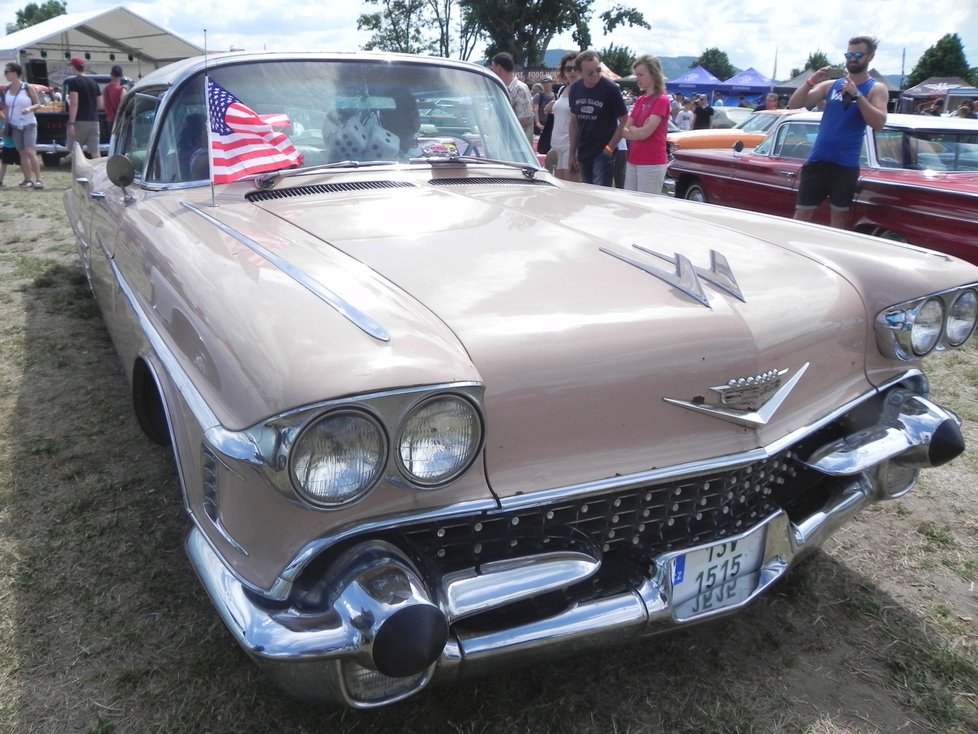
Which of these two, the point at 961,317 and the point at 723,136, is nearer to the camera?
the point at 961,317

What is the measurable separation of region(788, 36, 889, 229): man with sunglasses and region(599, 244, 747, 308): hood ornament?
12.4 feet

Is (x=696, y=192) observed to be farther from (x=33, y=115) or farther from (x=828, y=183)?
(x=33, y=115)

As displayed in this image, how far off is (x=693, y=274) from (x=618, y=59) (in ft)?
194

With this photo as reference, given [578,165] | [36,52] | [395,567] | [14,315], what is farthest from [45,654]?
[36,52]

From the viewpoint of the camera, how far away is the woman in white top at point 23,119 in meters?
9.78

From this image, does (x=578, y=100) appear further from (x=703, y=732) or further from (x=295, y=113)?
(x=703, y=732)

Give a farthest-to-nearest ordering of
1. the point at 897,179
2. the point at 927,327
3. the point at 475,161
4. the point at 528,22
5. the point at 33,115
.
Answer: the point at 528,22 → the point at 33,115 → the point at 897,179 → the point at 475,161 → the point at 927,327

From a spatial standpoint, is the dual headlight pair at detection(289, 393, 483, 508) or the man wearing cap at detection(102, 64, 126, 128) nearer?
the dual headlight pair at detection(289, 393, 483, 508)

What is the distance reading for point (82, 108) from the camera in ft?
34.4

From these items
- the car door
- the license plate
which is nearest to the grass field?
the license plate

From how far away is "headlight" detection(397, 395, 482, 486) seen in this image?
1.48 meters

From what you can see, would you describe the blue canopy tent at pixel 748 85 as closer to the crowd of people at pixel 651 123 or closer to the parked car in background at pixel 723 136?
the parked car in background at pixel 723 136

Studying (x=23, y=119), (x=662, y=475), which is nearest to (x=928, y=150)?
Answer: (x=662, y=475)

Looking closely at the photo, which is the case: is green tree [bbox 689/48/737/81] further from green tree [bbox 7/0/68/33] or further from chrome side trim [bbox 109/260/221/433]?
chrome side trim [bbox 109/260/221/433]
